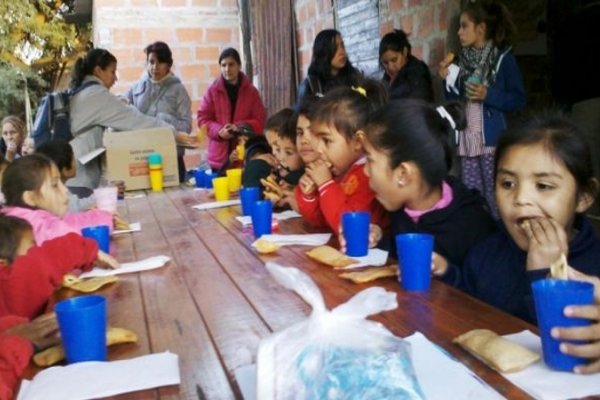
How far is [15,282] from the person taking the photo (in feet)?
5.10

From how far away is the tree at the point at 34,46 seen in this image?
434 inches

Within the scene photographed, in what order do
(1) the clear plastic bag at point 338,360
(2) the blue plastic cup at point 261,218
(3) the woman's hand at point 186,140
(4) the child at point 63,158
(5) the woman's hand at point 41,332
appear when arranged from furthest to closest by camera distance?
(3) the woman's hand at point 186,140, (4) the child at point 63,158, (2) the blue plastic cup at point 261,218, (5) the woman's hand at point 41,332, (1) the clear plastic bag at point 338,360

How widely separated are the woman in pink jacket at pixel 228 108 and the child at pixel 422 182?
130 inches

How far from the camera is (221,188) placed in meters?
3.21

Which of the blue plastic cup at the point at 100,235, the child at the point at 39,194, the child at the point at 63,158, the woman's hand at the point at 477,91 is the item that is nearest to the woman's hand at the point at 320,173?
the blue plastic cup at the point at 100,235

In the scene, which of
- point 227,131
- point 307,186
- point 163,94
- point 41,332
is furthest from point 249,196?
point 163,94

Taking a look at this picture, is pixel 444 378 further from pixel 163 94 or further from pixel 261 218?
pixel 163 94

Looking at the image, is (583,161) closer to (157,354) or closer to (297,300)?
(297,300)

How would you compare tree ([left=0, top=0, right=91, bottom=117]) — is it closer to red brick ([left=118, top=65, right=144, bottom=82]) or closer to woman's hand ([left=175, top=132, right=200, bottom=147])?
red brick ([left=118, top=65, right=144, bottom=82])

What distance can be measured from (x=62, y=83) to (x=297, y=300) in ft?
38.8

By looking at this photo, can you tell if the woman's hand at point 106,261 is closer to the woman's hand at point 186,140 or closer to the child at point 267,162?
the child at point 267,162

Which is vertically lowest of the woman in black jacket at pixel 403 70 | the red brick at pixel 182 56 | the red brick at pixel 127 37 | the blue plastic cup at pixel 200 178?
the blue plastic cup at pixel 200 178

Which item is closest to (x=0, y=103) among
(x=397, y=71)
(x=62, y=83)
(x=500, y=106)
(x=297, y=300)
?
(x=62, y=83)

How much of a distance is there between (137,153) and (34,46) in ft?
29.5
